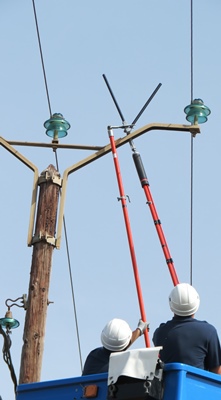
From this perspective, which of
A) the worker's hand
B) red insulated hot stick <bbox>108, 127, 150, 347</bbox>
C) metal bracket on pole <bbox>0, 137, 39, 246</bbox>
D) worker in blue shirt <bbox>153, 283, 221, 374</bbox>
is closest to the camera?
worker in blue shirt <bbox>153, 283, 221, 374</bbox>

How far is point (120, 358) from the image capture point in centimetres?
737

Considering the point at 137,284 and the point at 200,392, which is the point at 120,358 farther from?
the point at 137,284

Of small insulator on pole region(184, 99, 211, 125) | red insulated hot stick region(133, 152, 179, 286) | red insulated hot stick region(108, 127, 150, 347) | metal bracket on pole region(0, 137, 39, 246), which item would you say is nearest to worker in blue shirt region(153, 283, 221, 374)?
red insulated hot stick region(108, 127, 150, 347)

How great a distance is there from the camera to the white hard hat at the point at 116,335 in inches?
316

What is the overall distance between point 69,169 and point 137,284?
2265 millimetres

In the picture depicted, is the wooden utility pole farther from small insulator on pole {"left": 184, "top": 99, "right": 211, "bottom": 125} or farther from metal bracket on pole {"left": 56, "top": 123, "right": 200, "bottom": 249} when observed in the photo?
small insulator on pole {"left": 184, "top": 99, "right": 211, "bottom": 125}

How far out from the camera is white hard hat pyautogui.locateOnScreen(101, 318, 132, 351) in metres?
8.03

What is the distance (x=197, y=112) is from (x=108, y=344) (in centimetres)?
515

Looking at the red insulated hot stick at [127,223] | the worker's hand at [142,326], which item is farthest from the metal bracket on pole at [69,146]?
the worker's hand at [142,326]

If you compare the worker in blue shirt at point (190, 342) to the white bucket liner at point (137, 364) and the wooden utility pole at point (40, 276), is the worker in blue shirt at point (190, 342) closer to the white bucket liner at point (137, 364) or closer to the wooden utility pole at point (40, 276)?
the white bucket liner at point (137, 364)

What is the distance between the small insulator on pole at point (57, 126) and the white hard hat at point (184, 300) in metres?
4.87

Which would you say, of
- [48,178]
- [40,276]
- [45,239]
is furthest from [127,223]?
[48,178]

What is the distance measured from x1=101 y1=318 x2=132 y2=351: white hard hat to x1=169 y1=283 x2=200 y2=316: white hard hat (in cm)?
42

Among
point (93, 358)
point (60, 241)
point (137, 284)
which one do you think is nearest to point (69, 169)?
point (60, 241)
